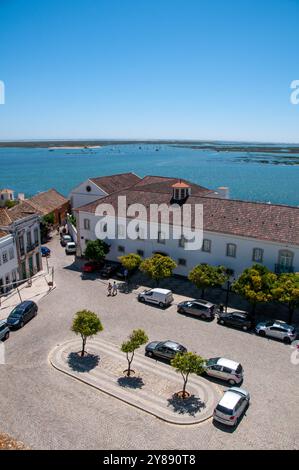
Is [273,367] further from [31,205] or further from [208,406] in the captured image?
[31,205]

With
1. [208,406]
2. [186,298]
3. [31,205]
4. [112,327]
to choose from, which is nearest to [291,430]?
[208,406]

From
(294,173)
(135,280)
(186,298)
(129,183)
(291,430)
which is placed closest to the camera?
(291,430)

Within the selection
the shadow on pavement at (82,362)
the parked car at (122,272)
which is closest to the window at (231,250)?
the parked car at (122,272)

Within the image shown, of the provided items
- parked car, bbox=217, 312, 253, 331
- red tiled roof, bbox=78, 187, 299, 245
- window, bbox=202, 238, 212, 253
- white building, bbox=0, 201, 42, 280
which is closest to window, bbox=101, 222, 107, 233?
white building, bbox=0, 201, 42, 280

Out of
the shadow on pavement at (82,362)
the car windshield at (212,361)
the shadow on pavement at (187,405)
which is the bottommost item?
the shadow on pavement at (82,362)

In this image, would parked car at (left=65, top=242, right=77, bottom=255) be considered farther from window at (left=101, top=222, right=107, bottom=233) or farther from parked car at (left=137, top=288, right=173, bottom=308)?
parked car at (left=137, top=288, right=173, bottom=308)

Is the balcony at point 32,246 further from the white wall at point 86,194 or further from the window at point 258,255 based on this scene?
the window at point 258,255
